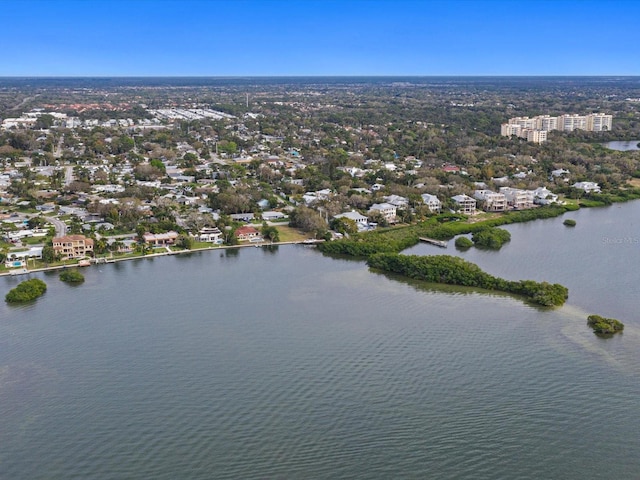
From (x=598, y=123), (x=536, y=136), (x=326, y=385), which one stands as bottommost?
(x=326, y=385)

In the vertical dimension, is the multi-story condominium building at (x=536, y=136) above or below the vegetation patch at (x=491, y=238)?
above

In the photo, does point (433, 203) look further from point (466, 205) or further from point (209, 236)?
point (209, 236)

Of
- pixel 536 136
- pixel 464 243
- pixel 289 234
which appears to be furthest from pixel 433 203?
pixel 536 136

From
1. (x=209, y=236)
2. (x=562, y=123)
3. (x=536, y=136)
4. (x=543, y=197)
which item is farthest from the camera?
(x=562, y=123)

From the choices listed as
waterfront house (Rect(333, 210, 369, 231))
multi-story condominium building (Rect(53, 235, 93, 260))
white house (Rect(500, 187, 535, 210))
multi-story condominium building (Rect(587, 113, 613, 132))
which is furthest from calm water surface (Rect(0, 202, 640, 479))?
multi-story condominium building (Rect(587, 113, 613, 132))

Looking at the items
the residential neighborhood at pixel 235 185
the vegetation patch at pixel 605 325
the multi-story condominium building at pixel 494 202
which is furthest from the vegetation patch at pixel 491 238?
the vegetation patch at pixel 605 325

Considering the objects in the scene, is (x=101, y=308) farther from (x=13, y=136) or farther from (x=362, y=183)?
(x=13, y=136)

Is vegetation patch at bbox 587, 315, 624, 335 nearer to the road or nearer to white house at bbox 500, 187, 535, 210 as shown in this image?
white house at bbox 500, 187, 535, 210

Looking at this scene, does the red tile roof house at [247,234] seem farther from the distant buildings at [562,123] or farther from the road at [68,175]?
the distant buildings at [562,123]
